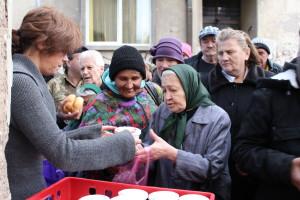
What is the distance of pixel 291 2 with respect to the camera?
9.17 metres

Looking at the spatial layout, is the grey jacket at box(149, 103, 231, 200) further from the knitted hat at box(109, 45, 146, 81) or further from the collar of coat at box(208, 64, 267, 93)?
the collar of coat at box(208, 64, 267, 93)

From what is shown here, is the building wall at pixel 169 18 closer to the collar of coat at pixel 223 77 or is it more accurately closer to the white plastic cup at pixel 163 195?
the collar of coat at pixel 223 77

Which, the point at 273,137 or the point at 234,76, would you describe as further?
the point at 234,76

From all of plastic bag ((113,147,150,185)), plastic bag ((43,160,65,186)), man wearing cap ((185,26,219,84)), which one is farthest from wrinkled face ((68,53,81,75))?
plastic bag ((113,147,150,185))

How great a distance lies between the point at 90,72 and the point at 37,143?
221cm

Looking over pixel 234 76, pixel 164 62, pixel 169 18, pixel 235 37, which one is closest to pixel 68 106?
pixel 234 76

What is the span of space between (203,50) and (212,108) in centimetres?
215

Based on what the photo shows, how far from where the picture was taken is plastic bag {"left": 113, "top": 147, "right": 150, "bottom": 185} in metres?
2.09

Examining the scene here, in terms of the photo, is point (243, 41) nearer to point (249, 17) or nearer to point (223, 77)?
point (223, 77)

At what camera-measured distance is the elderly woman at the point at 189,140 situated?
2160mm

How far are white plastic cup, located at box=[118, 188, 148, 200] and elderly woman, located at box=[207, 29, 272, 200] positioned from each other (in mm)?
1331

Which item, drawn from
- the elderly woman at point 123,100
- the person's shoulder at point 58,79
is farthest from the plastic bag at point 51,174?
the person's shoulder at point 58,79

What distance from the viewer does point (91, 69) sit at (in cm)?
371

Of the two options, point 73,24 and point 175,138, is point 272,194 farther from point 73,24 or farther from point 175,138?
point 73,24
